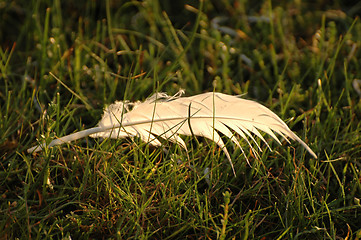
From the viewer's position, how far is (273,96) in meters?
2.12

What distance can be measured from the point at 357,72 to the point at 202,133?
0.98 meters

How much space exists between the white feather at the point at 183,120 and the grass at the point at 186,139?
2.1 inches

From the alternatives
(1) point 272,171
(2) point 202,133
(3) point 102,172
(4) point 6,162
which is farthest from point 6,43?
(1) point 272,171

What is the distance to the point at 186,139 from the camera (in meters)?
1.70

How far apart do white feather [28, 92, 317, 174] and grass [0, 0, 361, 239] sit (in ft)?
0.17

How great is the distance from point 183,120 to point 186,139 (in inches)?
5.3

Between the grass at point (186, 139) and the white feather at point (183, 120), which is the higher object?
the white feather at point (183, 120)

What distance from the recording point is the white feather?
5.04ft

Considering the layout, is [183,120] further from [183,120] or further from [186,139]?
[186,139]

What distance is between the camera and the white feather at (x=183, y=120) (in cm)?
154

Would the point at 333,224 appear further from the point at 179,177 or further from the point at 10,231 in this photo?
the point at 10,231

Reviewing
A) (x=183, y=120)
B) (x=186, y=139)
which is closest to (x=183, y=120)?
(x=183, y=120)

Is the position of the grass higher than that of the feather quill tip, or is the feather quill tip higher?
the feather quill tip

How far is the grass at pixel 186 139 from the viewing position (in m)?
1.46
